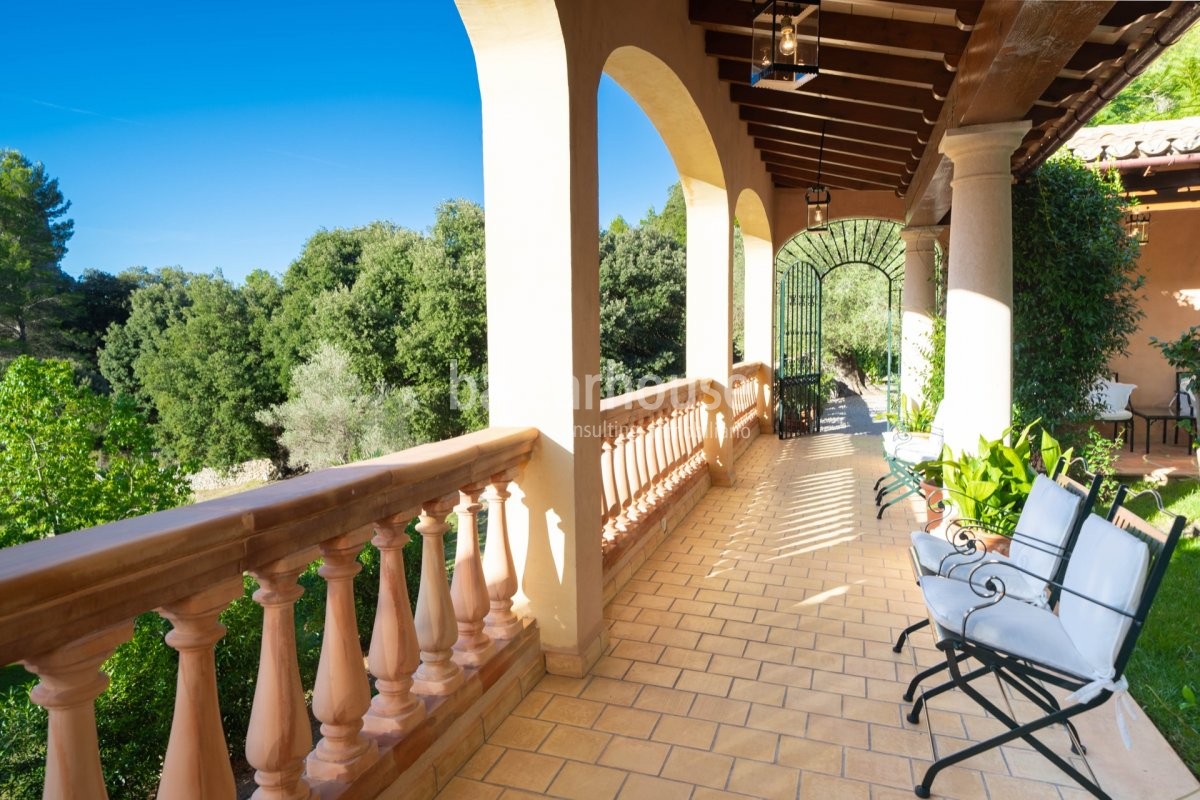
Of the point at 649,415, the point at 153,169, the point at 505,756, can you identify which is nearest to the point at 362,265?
the point at 649,415

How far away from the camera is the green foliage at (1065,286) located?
5656 millimetres

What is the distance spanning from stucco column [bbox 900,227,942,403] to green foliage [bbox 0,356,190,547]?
12.5 m

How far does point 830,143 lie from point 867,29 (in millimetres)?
2981

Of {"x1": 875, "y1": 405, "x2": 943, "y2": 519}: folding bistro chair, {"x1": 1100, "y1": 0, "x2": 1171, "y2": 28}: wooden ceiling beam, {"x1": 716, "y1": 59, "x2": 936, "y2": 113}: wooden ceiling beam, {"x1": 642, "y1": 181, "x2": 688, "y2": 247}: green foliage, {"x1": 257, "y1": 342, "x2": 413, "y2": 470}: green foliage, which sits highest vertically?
{"x1": 642, "y1": 181, "x2": 688, "y2": 247}: green foliage

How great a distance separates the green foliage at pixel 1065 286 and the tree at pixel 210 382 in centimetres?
2399

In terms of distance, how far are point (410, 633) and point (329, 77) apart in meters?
45.5

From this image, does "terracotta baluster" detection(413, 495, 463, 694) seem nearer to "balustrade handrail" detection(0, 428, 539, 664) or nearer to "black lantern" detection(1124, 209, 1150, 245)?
"balustrade handrail" detection(0, 428, 539, 664)

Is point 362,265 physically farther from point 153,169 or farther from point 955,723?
point 153,169

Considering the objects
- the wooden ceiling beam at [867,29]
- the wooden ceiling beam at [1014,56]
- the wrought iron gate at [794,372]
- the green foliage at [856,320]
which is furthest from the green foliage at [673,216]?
the wooden ceiling beam at [1014,56]

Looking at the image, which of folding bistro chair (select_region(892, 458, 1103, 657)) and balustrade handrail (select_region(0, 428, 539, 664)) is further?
folding bistro chair (select_region(892, 458, 1103, 657))

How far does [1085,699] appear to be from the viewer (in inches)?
76.2

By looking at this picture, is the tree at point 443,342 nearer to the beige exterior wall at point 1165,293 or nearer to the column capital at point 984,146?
the beige exterior wall at point 1165,293

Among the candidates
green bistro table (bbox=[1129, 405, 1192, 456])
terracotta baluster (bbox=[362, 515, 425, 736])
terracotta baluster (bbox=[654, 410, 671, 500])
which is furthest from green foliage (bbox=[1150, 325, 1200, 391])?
terracotta baluster (bbox=[362, 515, 425, 736])

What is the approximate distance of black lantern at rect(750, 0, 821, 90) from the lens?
10.1 ft
